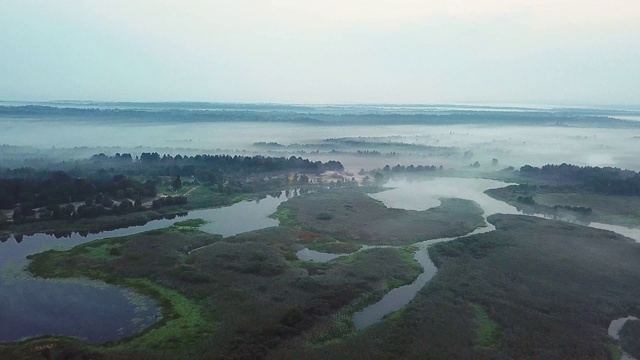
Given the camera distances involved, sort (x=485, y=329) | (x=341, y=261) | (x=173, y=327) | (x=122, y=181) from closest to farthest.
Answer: (x=173, y=327)
(x=485, y=329)
(x=341, y=261)
(x=122, y=181)

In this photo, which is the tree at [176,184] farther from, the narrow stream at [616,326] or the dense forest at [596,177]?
the dense forest at [596,177]

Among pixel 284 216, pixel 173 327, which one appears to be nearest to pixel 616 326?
pixel 173 327

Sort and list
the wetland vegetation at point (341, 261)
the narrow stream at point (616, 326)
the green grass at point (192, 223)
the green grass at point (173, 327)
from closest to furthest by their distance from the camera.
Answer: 1. the green grass at point (173, 327)
2. the wetland vegetation at point (341, 261)
3. the narrow stream at point (616, 326)
4. the green grass at point (192, 223)

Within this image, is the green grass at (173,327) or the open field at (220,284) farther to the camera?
the green grass at (173,327)

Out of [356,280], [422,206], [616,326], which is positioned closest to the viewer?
→ [616,326]

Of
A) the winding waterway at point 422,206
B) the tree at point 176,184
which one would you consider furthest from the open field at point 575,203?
the tree at point 176,184

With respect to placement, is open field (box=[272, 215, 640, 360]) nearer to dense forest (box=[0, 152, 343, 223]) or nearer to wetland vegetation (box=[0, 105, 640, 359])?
wetland vegetation (box=[0, 105, 640, 359])

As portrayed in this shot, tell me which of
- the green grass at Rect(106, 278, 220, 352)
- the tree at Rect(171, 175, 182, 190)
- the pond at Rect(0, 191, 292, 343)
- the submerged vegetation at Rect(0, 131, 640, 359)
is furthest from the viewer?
the tree at Rect(171, 175, 182, 190)

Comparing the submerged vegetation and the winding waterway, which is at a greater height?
the submerged vegetation

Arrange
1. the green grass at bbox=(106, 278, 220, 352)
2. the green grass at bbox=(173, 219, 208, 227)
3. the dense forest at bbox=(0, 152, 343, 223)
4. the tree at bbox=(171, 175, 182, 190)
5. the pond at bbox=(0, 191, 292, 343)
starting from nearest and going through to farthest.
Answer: the green grass at bbox=(106, 278, 220, 352) → the pond at bbox=(0, 191, 292, 343) → the green grass at bbox=(173, 219, 208, 227) → the dense forest at bbox=(0, 152, 343, 223) → the tree at bbox=(171, 175, 182, 190)

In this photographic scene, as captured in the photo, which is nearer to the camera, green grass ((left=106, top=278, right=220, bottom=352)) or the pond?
green grass ((left=106, top=278, right=220, bottom=352))

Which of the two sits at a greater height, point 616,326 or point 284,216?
point 284,216

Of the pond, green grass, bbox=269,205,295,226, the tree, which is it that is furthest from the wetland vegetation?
the pond

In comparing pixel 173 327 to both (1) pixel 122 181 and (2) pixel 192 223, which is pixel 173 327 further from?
(1) pixel 122 181
